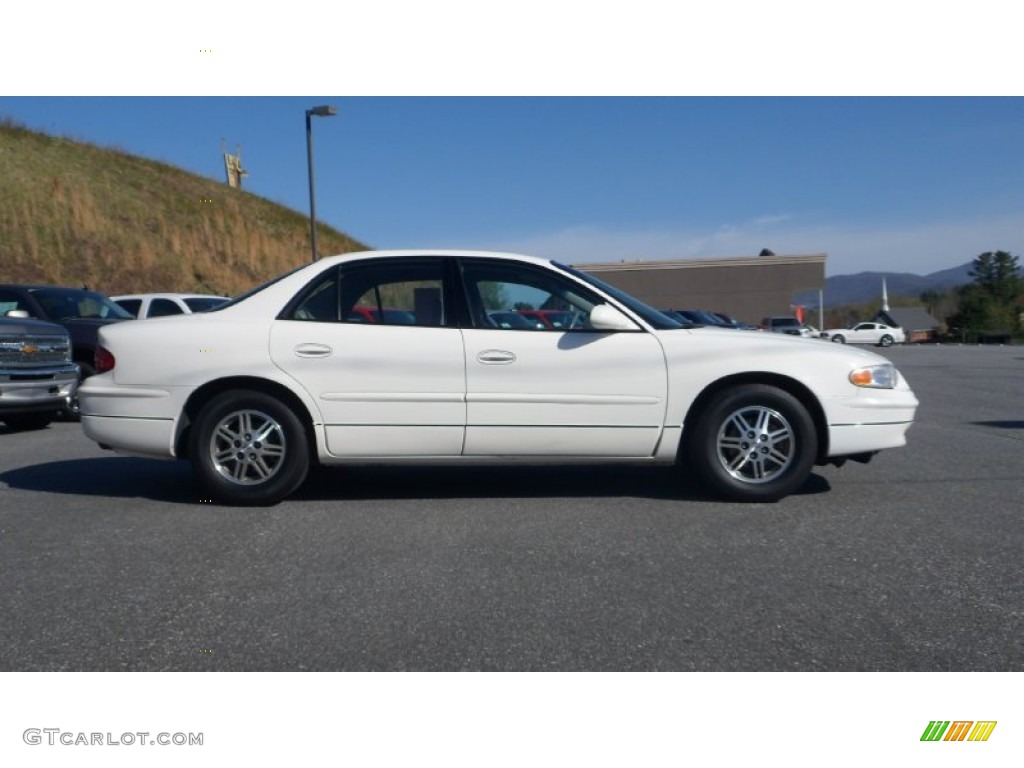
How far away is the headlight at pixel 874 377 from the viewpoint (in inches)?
226

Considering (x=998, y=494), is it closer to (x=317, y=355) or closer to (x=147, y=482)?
(x=317, y=355)

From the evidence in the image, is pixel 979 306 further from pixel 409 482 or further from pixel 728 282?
pixel 409 482

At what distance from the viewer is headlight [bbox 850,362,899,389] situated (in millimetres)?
5734

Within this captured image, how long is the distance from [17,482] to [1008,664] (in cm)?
631

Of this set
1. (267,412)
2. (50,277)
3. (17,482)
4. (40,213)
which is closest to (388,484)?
(267,412)

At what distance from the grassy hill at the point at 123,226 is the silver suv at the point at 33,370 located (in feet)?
63.6

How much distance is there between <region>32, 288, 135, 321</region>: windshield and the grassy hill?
1645 centimetres

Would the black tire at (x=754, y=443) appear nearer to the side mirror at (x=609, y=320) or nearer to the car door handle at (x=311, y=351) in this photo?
the side mirror at (x=609, y=320)

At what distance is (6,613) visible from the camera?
3824 millimetres

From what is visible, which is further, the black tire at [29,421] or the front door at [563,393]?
the black tire at [29,421]

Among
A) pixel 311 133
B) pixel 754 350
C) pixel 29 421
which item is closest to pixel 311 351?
pixel 754 350

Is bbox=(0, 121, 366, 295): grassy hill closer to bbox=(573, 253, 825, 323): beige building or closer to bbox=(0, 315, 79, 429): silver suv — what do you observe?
bbox=(573, 253, 825, 323): beige building
